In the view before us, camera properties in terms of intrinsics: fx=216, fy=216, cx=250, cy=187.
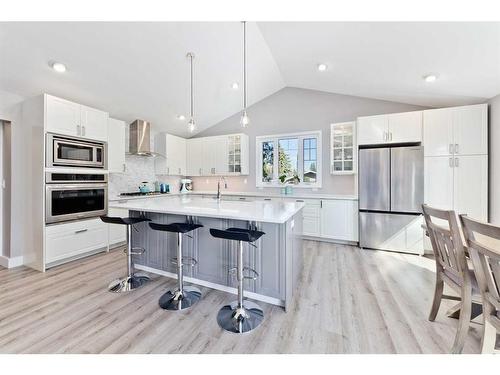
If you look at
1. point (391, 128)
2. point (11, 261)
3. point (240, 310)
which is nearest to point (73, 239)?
point (11, 261)

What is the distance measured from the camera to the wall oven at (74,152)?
9.45 feet

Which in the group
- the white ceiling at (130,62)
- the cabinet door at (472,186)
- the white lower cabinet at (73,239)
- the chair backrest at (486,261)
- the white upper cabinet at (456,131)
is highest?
the white ceiling at (130,62)

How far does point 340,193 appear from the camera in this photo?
445 centimetres

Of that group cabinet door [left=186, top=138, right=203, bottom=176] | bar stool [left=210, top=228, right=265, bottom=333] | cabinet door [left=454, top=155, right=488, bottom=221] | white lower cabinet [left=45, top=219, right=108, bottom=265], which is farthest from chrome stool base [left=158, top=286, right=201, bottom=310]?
cabinet door [left=454, top=155, right=488, bottom=221]

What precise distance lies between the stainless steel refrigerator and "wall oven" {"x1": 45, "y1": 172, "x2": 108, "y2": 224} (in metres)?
4.33

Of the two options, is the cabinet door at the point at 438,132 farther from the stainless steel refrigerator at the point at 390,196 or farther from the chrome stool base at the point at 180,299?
the chrome stool base at the point at 180,299

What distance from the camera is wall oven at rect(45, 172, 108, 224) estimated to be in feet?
9.47

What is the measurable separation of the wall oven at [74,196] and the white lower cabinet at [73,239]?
0.38ft

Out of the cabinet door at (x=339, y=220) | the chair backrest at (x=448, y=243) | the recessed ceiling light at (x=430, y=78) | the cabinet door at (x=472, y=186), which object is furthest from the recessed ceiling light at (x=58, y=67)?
the cabinet door at (x=472, y=186)

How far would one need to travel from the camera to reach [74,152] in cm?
314

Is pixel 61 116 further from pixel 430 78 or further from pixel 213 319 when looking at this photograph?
pixel 430 78

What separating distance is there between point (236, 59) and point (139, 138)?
244 centimetres

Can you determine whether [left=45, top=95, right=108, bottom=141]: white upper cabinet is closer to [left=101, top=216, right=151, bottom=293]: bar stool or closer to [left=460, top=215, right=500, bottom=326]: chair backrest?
[left=101, top=216, right=151, bottom=293]: bar stool
